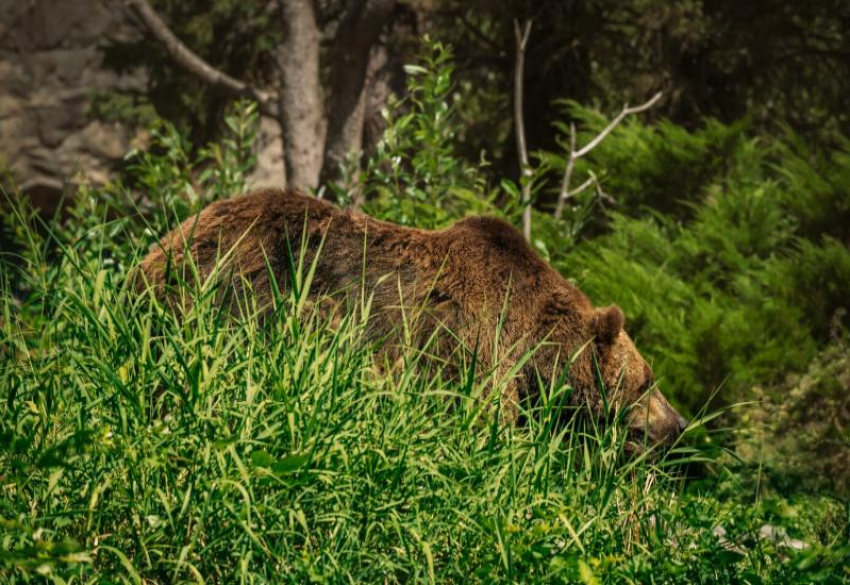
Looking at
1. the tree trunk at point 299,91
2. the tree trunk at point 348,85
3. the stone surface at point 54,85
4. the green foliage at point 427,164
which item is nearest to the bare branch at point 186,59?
the tree trunk at point 299,91

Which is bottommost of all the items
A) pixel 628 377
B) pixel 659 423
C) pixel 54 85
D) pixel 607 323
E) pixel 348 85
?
pixel 54 85

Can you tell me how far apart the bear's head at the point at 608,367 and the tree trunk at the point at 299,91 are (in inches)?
229

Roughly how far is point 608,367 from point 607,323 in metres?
0.26

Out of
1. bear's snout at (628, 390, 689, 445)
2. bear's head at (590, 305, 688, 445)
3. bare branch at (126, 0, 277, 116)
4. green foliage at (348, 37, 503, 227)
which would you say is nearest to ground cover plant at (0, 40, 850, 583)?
bear's head at (590, 305, 688, 445)

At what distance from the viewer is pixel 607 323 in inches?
210

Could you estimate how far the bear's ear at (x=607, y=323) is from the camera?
5.31 m

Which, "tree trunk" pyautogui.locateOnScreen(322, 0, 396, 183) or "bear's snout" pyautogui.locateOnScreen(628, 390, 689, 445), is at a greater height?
"tree trunk" pyautogui.locateOnScreen(322, 0, 396, 183)

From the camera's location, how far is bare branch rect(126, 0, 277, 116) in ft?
35.6

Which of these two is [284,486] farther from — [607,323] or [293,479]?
[607,323]

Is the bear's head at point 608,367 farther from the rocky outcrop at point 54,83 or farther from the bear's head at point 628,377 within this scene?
the rocky outcrop at point 54,83

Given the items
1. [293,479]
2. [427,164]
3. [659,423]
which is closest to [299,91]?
[427,164]

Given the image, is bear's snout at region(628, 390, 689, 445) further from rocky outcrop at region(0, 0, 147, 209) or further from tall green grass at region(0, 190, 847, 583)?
rocky outcrop at region(0, 0, 147, 209)

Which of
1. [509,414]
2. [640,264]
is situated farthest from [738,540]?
[640,264]

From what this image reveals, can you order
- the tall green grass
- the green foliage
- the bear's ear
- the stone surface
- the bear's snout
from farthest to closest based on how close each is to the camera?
the stone surface → the green foliage → the bear's snout → the bear's ear → the tall green grass
